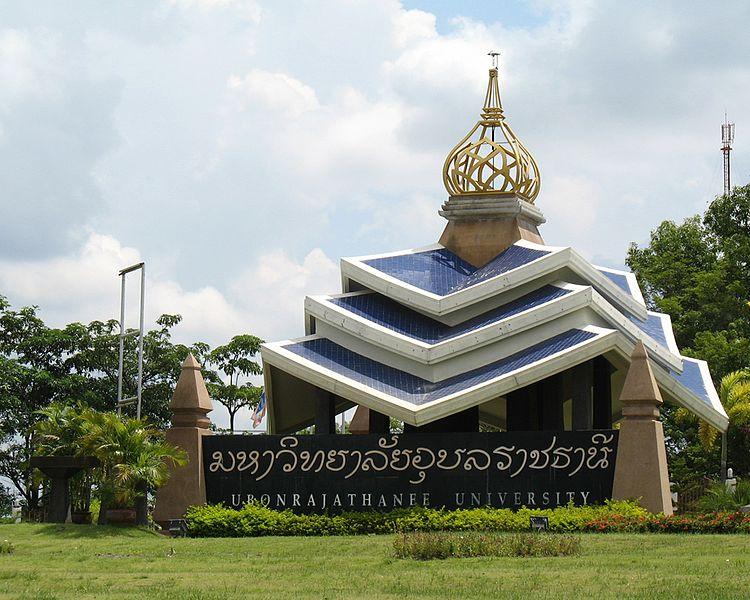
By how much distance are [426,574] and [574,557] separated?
11.4ft

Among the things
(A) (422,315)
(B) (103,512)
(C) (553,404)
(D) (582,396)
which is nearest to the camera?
(B) (103,512)

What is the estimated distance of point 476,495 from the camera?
34.1 m

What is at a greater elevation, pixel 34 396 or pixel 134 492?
pixel 34 396

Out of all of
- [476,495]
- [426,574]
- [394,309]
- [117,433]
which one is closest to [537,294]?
[394,309]

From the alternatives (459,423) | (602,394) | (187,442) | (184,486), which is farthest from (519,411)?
(184,486)

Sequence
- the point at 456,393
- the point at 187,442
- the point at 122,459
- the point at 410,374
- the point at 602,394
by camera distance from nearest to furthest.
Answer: the point at 122,459
the point at 456,393
the point at 187,442
the point at 410,374
the point at 602,394

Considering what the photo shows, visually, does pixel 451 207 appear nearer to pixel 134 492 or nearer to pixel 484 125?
pixel 484 125

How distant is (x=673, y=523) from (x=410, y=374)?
9.63 m

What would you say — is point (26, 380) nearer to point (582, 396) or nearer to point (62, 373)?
point (62, 373)

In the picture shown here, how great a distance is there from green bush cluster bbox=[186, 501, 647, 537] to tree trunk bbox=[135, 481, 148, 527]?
3.77 feet

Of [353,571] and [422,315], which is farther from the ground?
[422,315]

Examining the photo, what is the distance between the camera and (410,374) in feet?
122

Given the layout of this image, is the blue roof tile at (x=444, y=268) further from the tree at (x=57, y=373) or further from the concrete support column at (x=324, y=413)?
the tree at (x=57, y=373)

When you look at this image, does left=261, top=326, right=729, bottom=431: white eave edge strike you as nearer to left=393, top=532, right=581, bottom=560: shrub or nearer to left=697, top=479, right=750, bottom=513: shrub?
left=697, top=479, right=750, bottom=513: shrub
